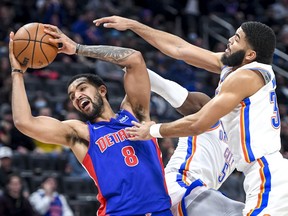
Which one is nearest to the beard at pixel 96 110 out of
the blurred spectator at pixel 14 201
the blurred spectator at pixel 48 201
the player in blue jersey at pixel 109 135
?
the player in blue jersey at pixel 109 135

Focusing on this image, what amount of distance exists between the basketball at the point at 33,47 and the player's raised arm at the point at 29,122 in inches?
2.5

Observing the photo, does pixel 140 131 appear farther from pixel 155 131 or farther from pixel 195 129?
pixel 195 129

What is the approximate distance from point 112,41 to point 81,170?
167 inches

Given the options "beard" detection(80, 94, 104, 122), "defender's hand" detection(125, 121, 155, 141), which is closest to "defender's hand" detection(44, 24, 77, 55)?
"beard" detection(80, 94, 104, 122)

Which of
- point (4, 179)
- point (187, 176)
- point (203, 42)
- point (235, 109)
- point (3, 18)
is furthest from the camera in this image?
point (203, 42)

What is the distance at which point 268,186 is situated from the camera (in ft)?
16.5

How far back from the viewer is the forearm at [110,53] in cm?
584

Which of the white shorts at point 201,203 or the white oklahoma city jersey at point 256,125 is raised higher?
the white oklahoma city jersey at point 256,125

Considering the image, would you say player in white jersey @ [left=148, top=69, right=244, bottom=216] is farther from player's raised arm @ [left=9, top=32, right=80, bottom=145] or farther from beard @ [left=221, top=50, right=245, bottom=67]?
player's raised arm @ [left=9, top=32, right=80, bottom=145]

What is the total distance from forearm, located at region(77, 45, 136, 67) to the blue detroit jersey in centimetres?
52

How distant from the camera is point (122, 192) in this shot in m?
5.41

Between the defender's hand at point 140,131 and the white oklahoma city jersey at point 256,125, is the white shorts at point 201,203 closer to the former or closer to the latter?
the white oklahoma city jersey at point 256,125

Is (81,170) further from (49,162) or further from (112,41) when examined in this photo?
(112,41)

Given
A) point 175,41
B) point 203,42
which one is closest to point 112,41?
point 203,42
